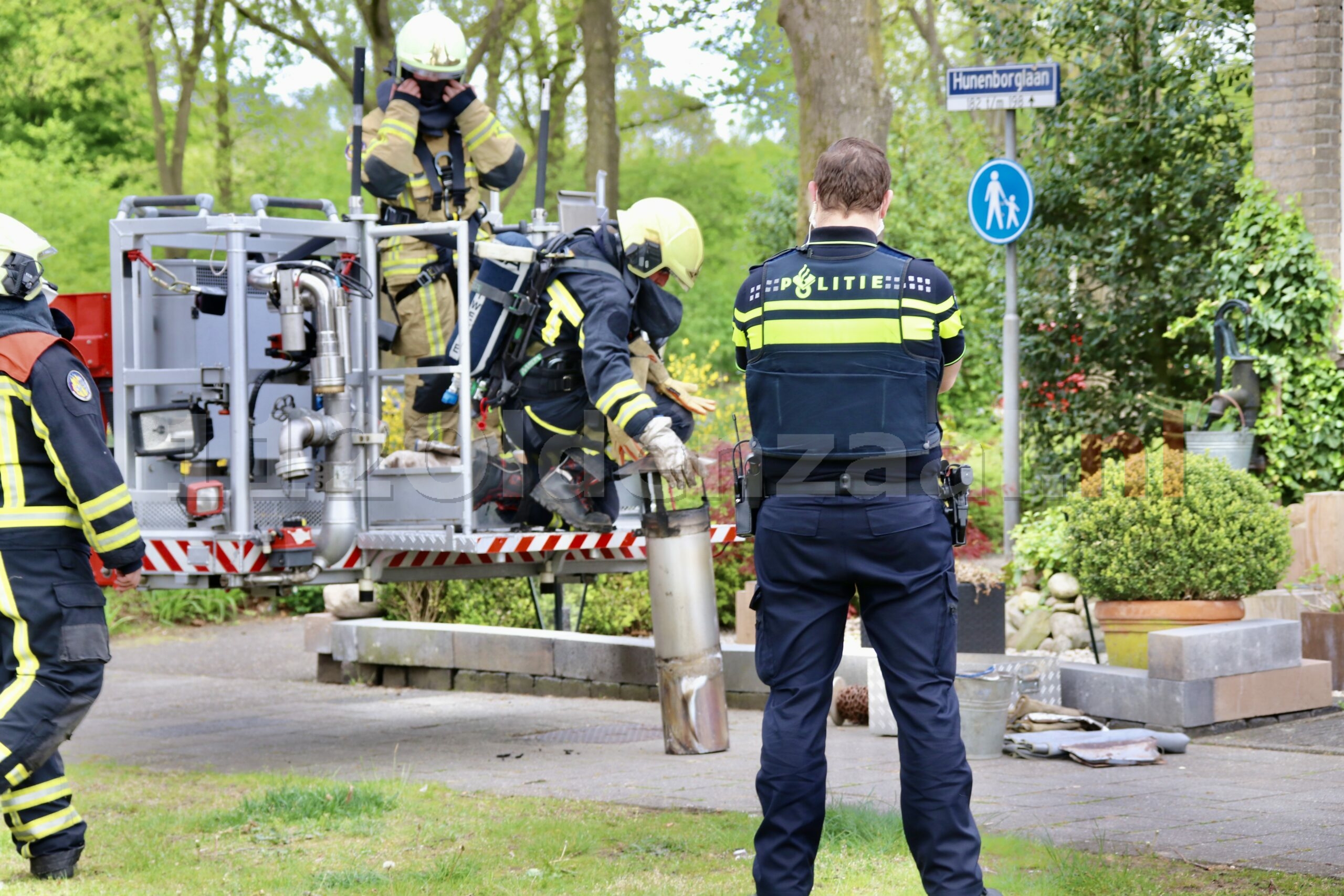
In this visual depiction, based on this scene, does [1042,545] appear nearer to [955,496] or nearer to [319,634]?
[319,634]

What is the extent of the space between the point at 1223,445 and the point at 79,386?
7385 mm

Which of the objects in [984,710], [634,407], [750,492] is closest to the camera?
[750,492]

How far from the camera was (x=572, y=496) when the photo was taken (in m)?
7.21

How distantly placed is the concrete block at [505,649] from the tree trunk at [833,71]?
404cm

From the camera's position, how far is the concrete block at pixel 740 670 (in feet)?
27.7

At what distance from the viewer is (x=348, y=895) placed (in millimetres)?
4758

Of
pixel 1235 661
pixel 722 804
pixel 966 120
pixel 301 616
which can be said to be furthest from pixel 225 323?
pixel 966 120

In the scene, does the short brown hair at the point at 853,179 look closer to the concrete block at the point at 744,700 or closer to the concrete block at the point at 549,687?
the concrete block at the point at 744,700

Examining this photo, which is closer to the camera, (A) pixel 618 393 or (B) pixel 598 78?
(A) pixel 618 393

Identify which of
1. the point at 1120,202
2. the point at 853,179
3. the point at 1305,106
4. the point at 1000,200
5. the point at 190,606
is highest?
the point at 1305,106

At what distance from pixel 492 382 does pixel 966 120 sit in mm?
23265

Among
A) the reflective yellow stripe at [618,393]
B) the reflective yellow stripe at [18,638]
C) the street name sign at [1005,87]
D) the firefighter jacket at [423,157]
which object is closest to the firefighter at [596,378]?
the reflective yellow stripe at [618,393]

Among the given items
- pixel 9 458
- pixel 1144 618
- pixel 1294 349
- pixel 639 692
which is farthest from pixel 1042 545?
pixel 9 458

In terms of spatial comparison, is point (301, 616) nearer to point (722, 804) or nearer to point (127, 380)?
point (127, 380)
